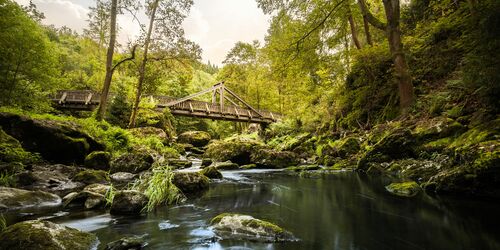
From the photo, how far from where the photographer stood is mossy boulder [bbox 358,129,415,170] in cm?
802

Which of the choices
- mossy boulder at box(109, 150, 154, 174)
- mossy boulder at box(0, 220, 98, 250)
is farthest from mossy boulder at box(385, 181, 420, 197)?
mossy boulder at box(109, 150, 154, 174)

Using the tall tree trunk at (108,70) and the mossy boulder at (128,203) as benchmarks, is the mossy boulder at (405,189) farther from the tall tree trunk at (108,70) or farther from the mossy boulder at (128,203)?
the tall tree trunk at (108,70)

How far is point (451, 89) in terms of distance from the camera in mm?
8852

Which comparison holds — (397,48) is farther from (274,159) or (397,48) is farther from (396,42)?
(274,159)

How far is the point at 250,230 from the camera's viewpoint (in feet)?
10.6

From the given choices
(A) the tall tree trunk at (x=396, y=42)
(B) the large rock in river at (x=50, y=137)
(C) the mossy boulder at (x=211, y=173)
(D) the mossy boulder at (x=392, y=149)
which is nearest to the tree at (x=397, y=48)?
(A) the tall tree trunk at (x=396, y=42)

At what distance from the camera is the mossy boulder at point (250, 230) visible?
10.3 feet

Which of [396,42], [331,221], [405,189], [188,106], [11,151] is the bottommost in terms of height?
[331,221]

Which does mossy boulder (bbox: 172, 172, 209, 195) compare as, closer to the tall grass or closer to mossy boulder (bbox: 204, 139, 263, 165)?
the tall grass

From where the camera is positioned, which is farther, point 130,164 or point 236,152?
point 236,152

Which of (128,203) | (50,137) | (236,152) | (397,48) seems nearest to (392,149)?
(397,48)

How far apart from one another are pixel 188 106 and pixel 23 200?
22.8 m

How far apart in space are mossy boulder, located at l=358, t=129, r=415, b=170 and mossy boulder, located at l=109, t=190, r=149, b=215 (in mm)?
6635

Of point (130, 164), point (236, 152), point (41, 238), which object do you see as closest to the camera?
point (41, 238)
